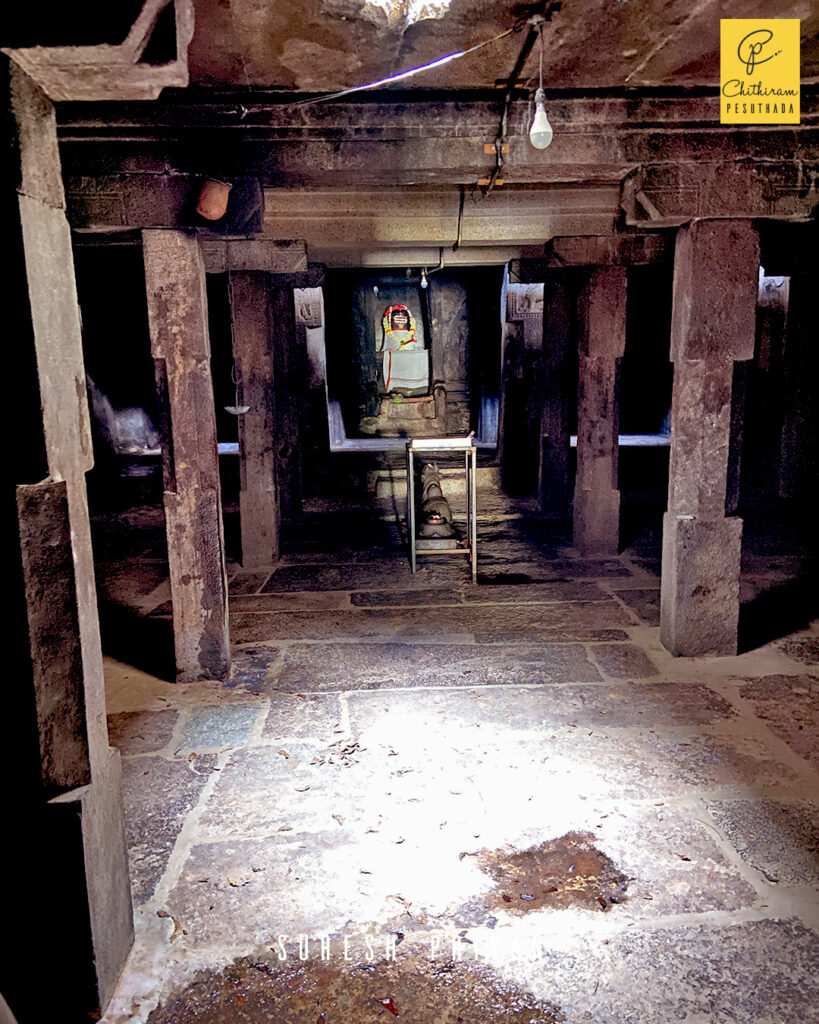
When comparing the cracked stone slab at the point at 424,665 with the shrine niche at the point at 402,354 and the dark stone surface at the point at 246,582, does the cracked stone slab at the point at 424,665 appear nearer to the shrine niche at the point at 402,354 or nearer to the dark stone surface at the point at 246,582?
the dark stone surface at the point at 246,582

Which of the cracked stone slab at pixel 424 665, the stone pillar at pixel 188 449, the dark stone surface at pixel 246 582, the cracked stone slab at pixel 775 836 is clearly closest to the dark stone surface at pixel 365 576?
the dark stone surface at pixel 246 582

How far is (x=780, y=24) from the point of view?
3.09 metres

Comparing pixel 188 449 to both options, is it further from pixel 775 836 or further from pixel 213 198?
pixel 775 836

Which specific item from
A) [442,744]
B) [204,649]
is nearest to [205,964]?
[442,744]

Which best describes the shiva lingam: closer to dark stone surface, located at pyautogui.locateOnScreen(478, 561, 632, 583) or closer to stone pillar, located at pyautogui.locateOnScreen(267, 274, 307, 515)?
dark stone surface, located at pyautogui.locateOnScreen(478, 561, 632, 583)

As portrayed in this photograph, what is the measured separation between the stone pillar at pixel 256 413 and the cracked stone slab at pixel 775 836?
5514 mm

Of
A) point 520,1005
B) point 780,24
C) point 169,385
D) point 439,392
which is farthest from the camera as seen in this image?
point 439,392

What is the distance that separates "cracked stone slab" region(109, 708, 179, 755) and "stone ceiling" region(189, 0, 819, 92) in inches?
141

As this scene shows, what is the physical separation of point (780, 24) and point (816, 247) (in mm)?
7036

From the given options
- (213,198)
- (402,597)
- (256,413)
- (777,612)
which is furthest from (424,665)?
(256,413)

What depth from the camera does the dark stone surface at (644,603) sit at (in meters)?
5.77

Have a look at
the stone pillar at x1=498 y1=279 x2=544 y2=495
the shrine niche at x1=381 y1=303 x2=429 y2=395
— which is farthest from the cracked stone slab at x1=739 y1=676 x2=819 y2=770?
the shrine niche at x1=381 y1=303 x2=429 y2=395

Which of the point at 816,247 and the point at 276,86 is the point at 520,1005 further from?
the point at 816,247

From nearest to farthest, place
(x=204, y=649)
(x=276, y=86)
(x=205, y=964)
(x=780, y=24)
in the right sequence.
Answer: (x=205, y=964), (x=780, y=24), (x=276, y=86), (x=204, y=649)
